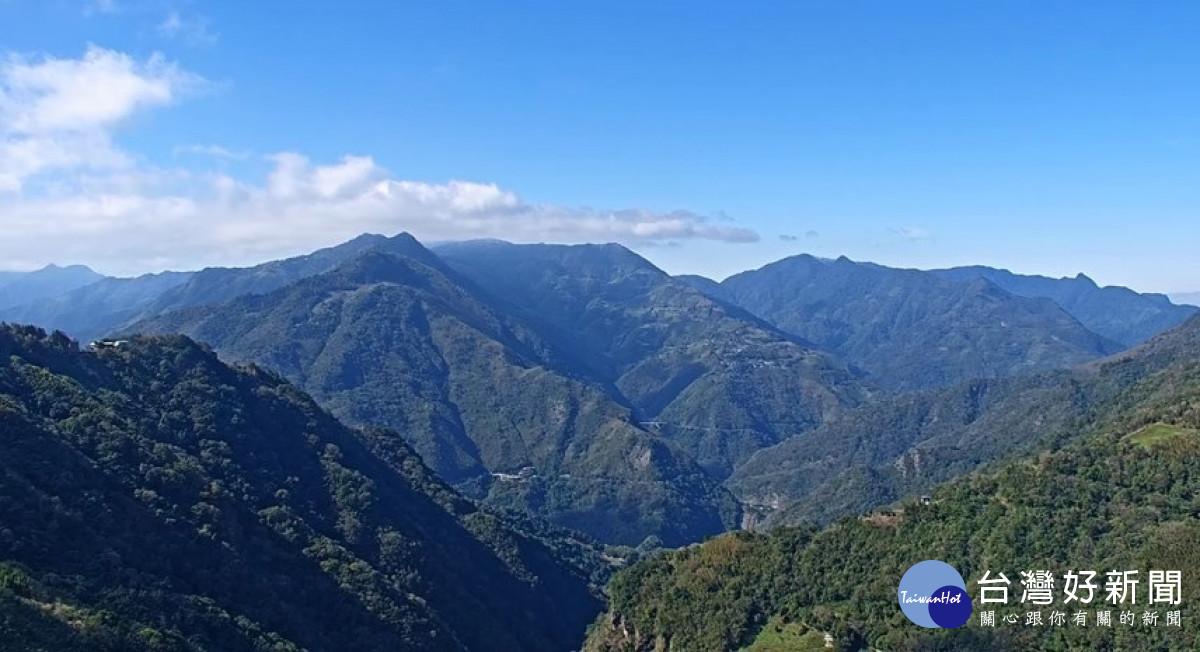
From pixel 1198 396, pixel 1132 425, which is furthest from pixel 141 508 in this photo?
pixel 1198 396

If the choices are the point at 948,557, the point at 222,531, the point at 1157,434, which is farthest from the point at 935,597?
the point at 222,531

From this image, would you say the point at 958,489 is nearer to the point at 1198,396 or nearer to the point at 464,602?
the point at 1198,396

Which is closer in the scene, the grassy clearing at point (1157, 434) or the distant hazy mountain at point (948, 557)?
the distant hazy mountain at point (948, 557)

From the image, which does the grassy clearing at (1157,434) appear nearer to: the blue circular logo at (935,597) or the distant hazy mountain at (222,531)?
the blue circular logo at (935,597)

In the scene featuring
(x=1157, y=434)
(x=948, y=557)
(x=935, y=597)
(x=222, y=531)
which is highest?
(x=1157, y=434)

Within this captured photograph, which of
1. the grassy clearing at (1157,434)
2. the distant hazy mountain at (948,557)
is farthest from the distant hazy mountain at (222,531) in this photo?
the grassy clearing at (1157,434)

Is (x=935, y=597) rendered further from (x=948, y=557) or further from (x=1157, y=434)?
(x=1157, y=434)

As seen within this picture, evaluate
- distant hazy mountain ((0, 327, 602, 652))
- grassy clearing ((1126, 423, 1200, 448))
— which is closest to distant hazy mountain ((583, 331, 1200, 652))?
grassy clearing ((1126, 423, 1200, 448))
